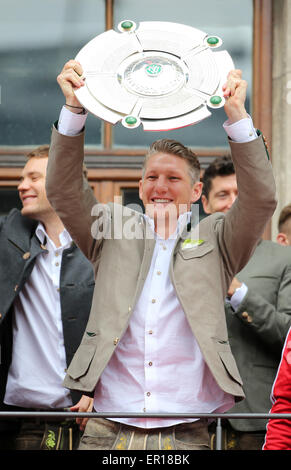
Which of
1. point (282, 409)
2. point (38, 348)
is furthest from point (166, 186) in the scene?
point (38, 348)

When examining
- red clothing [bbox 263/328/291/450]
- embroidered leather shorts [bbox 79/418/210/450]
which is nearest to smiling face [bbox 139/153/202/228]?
red clothing [bbox 263/328/291/450]

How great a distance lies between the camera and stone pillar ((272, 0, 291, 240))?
5.02 meters

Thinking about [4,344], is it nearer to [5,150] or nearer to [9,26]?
[5,150]

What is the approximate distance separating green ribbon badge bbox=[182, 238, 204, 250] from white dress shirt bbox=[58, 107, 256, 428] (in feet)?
0.69

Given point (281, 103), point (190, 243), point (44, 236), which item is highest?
point (281, 103)

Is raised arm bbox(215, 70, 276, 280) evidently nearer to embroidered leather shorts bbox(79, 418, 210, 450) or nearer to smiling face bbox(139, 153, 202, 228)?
smiling face bbox(139, 153, 202, 228)

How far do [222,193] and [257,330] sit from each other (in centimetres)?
77

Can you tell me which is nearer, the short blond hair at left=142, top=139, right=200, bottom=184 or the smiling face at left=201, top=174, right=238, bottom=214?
the short blond hair at left=142, top=139, right=200, bottom=184

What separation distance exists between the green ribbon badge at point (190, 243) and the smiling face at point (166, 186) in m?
0.10

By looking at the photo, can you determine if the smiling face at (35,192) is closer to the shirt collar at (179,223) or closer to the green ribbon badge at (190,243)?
the shirt collar at (179,223)

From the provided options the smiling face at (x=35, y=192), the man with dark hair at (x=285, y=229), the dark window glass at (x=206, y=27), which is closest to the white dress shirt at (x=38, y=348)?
the smiling face at (x=35, y=192)

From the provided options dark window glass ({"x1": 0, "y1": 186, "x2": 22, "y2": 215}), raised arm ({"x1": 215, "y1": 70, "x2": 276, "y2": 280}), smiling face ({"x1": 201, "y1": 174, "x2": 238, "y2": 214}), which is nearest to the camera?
raised arm ({"x1": 215, "y1": 70, "x2": 276, "y2": 280})

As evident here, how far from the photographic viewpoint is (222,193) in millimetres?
4199

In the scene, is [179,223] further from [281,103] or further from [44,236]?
[281,103]
